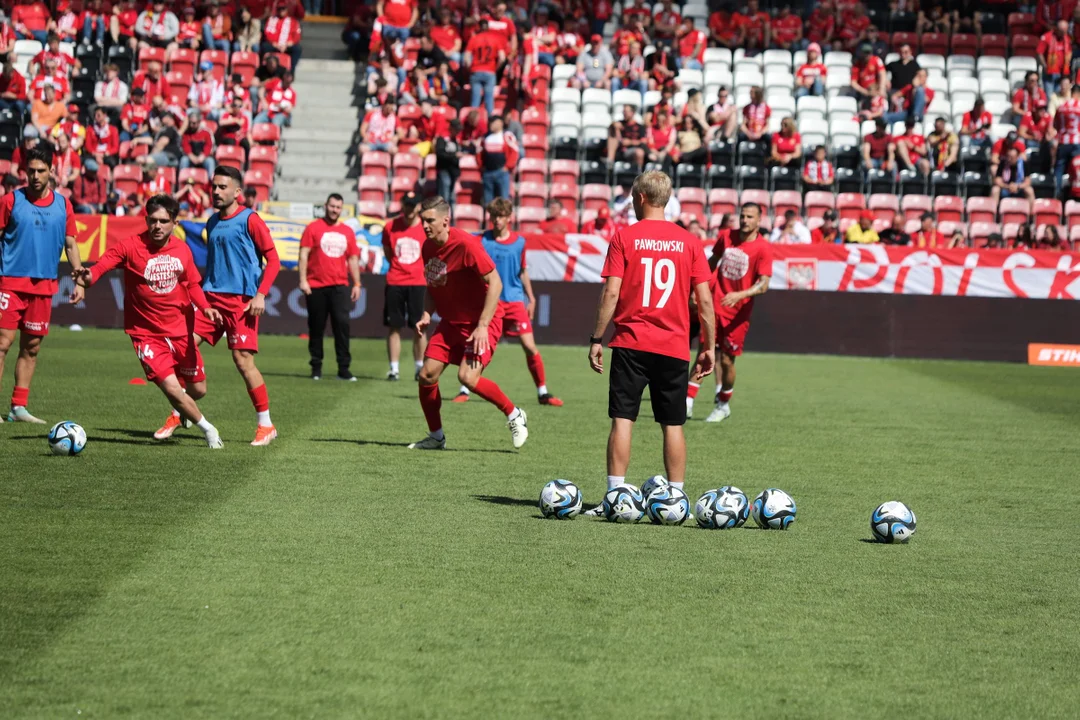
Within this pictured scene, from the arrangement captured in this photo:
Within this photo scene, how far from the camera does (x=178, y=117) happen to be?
27859mm

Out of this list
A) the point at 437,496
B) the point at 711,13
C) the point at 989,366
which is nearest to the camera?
the point at 437,496

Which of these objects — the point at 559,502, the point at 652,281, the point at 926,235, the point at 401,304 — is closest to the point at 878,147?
the point at 926,235

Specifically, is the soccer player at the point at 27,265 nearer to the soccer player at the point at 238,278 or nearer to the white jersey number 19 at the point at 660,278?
the soccer player at the point at 238,278

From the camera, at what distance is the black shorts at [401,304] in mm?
17453

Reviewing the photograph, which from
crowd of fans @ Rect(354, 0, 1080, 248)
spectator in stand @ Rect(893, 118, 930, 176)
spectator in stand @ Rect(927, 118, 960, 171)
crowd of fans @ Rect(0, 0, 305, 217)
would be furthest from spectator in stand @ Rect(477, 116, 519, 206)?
spectator in stand @ Rect(927, 118, 960, 171)

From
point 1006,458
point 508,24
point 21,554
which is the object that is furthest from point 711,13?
point 21,554

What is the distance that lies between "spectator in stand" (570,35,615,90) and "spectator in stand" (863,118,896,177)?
5.60 m

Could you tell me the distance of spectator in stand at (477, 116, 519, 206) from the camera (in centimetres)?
2606

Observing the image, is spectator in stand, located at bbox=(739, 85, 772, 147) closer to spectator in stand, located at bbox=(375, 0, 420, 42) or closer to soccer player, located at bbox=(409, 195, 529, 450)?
spectator in stand, located at bbox=(375, 0, 420, 42)

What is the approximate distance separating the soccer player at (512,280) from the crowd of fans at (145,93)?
1225 centimetres

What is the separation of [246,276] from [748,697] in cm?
736

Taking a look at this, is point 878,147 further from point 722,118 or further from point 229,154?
point 229,154

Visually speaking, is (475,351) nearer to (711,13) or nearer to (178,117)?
(178,117)

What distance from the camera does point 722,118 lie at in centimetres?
2816
